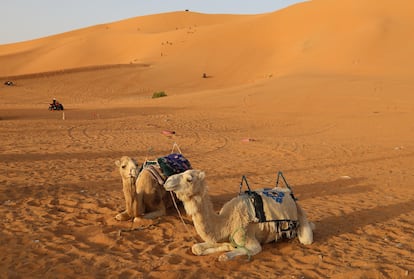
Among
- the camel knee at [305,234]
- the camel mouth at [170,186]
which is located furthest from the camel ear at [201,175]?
the camel knee at [305,234]

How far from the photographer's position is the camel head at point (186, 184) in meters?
5.06

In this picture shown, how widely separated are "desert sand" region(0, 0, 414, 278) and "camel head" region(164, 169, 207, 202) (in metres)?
0.94

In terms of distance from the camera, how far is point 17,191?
8461mm

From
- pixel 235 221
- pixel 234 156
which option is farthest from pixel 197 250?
pixel 234 156

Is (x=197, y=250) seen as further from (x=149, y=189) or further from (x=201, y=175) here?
(x=149, y=189)

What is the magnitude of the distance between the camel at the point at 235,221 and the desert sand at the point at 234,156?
163mm

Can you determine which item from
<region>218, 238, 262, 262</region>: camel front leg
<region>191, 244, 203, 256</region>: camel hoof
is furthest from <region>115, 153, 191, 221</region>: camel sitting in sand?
<region>218, 238, 262, 262</region>: camel front leg

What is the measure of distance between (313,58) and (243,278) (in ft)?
114

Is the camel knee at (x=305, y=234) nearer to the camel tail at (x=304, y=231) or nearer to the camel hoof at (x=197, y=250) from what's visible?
the camel tail at (x=304, y=231)

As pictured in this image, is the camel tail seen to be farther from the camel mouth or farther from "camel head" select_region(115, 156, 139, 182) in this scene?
"camel head" select_region(115, 156, 139, 182)

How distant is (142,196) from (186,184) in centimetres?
204

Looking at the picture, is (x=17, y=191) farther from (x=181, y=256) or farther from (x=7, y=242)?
(x=181, y=256)

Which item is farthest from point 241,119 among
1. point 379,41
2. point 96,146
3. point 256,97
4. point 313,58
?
point 379,41

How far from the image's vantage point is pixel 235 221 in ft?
18.3
